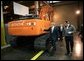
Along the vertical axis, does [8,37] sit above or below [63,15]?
below

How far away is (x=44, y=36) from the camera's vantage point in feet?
26.8

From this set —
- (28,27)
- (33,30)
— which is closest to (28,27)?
(28,27)

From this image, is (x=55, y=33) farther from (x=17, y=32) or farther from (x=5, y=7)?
(x=5, y=7)

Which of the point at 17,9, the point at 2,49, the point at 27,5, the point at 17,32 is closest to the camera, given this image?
the point at 2,49

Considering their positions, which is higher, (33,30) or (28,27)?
(28,27)

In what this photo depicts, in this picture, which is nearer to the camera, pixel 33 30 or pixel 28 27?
pixel 33 30

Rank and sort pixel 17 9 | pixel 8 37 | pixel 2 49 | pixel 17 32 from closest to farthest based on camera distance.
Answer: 1. pixel 2 49
2. pixel 17 32
3. pixel 8 37
4. pixel 17 9

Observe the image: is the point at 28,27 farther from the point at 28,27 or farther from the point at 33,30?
the point at 33,30

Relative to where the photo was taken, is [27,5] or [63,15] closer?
[27,5]

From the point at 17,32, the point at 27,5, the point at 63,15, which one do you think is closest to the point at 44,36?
the point at 17,32

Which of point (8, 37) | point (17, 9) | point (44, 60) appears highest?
point (17, 9)

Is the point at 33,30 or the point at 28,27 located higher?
the point at 28,27

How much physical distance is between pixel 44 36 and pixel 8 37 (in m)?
2.62

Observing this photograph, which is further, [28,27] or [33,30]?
[28,27]
